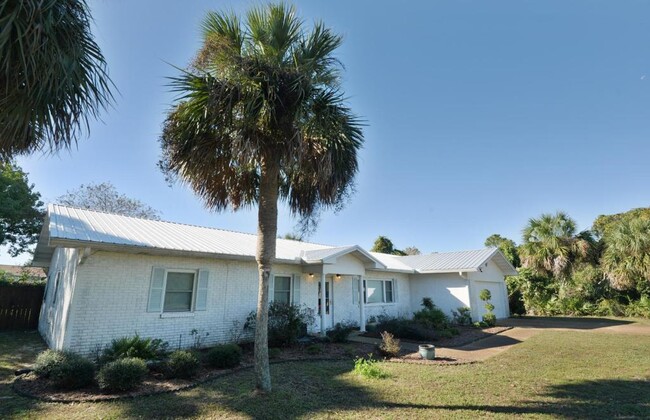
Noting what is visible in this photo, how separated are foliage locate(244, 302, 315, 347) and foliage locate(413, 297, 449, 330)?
723 centimetres

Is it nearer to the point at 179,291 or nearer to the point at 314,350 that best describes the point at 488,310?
the point at 314,350

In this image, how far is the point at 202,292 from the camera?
11594mm

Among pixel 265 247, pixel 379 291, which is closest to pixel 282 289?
pixel 379 291

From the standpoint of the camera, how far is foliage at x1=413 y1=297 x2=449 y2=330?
1688 centimetres

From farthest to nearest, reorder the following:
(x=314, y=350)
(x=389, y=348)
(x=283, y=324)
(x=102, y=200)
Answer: (x=102, y=200)
(x=283, y=324)
(x=314, y=350)
(x=389, y=348)

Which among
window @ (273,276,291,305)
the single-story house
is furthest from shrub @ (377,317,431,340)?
window @ (273,276,291,305)

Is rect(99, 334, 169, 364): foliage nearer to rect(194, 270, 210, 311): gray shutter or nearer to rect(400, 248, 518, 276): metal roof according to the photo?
rect(194, 270, 210, 311): gray shutter

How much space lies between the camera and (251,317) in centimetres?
1261

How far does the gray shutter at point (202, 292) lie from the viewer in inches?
451

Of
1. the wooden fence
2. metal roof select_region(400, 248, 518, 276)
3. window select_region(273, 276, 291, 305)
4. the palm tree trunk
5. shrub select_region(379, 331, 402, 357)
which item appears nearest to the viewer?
the palm tree trunk

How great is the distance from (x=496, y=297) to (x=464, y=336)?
9.04 m

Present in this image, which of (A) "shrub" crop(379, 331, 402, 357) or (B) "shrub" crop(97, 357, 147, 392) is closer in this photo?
(B) "shrub" crop(97, 357, 147, 392)

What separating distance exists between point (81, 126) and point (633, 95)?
17.3m

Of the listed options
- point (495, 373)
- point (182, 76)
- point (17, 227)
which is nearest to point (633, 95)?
point (495, 373)
